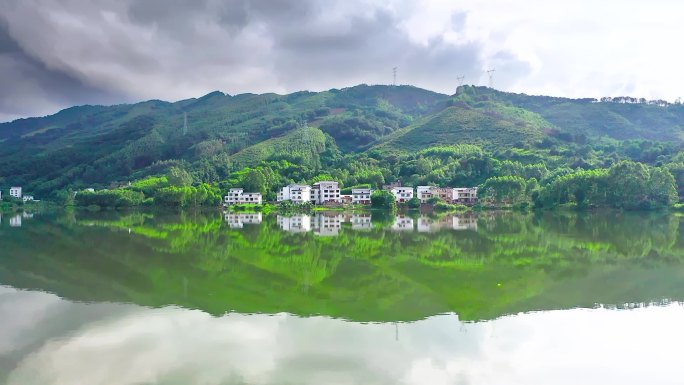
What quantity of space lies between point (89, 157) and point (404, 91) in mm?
112575

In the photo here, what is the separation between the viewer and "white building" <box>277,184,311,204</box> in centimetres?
6700

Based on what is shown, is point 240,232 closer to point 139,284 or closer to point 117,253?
point 117,253

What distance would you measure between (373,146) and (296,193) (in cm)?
4497

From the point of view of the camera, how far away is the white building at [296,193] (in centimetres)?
6700

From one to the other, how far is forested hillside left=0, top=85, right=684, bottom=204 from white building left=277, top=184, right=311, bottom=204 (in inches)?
130

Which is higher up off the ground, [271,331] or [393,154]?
[393,154]

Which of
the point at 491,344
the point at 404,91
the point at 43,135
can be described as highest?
the point at 404,91

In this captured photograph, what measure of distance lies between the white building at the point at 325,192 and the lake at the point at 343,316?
46.3 m

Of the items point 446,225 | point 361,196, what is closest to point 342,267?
point 446,225

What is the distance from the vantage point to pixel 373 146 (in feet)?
359

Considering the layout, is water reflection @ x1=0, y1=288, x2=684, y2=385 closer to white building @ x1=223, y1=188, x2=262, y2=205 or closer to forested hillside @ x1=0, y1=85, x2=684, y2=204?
forested hillside @ x1=0, y1=85, x2=684, y2=204

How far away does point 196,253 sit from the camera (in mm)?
20922

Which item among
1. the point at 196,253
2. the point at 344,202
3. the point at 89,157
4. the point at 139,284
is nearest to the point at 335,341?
the point at 139,284

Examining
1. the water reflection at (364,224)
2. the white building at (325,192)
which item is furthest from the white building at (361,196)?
the water reflection at (364,224)
